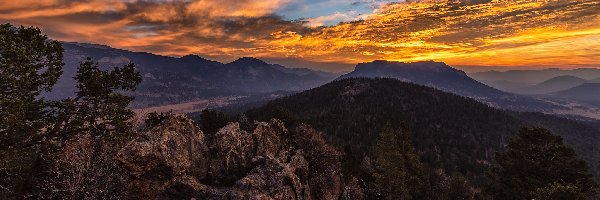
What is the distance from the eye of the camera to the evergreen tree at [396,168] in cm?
6178

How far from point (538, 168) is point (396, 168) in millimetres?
25313

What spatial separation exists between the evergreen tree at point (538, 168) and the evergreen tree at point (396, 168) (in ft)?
62.7

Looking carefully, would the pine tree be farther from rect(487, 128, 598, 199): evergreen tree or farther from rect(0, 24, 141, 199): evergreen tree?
rect(487, 128, 598, 199): evergreen tree

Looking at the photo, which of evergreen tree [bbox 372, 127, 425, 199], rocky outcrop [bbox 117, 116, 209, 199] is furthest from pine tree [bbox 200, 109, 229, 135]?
rocky outcrop [bbox 117, 116, 209, 199]

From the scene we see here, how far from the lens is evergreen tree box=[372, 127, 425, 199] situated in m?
61.8

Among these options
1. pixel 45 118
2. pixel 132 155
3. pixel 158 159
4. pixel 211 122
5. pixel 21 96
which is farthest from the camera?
pixel 211 122

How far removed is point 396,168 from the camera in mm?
61312

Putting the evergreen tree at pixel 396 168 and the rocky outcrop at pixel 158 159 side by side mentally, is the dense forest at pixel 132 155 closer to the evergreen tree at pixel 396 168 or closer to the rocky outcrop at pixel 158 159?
the rocky outcrop at pixel 158 159

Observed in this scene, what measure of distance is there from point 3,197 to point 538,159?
5179 centimetres

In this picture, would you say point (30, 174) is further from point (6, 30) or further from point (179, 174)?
point (179, 174)

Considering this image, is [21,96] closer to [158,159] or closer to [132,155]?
[132,155]

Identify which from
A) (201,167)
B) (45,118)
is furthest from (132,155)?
(45,118)

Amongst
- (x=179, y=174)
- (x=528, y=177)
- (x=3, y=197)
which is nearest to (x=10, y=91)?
(x=3, y=197)

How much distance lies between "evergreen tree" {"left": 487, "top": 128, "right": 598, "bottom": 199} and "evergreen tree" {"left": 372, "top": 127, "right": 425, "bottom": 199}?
19.1 meters
